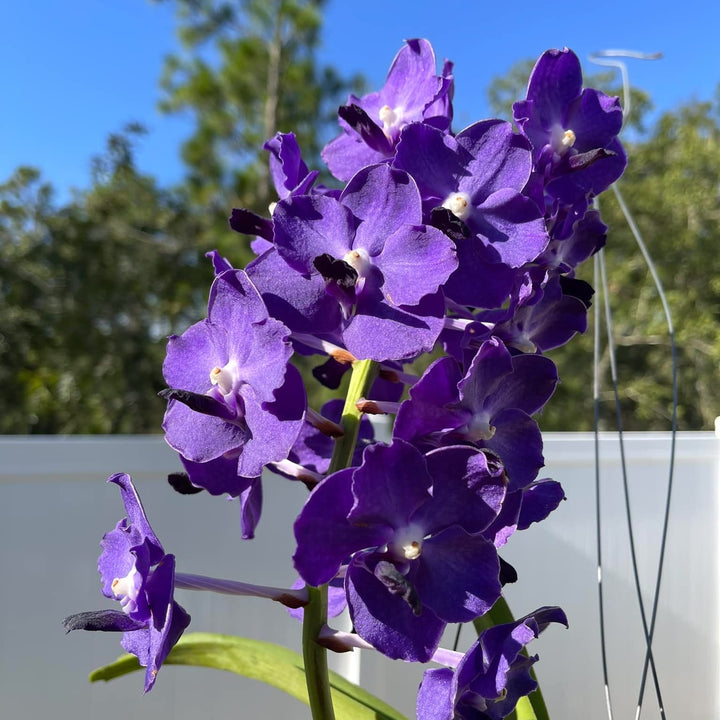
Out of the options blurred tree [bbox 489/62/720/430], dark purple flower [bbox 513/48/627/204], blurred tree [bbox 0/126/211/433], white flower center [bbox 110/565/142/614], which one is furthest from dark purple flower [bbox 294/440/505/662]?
blurred tree [bbox 489/62/720/430]

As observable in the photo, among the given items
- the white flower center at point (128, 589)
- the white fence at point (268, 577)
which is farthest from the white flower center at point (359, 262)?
the white fence at point (268, 577)

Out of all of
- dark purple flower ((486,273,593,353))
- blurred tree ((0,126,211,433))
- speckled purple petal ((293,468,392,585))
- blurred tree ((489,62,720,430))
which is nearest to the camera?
speckled purple petal ((293,468,392,585))

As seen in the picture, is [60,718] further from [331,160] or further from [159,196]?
[159,196]

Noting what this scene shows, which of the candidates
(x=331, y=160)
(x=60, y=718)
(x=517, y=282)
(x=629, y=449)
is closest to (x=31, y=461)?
(x=60, y=718)

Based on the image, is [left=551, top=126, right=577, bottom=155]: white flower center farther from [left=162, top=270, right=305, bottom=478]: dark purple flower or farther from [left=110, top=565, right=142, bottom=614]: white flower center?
[left=110, top=565, right=142, bottom=614]: white flower center

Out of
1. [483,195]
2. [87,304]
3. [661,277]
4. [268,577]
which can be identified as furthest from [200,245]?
[483,195]

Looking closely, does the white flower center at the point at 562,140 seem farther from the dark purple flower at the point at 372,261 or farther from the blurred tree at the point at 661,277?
the blurred tree at the point at 661,277

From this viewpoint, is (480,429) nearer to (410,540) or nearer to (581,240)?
(410,540)
